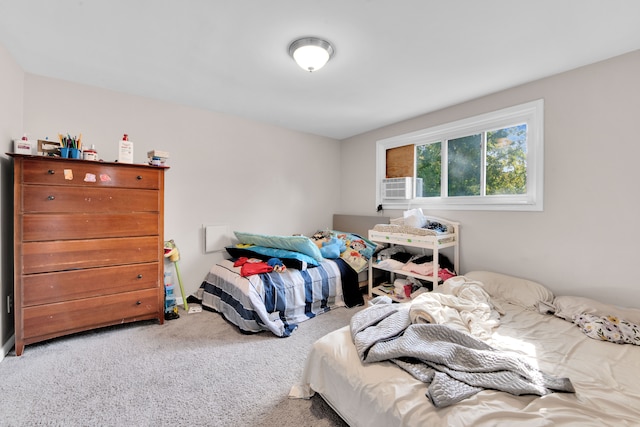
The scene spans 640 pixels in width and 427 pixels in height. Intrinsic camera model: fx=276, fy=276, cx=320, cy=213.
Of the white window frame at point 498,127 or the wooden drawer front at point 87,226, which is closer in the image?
the wooden drawer front at point 87,226

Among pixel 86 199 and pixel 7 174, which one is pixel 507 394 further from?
pixel 7 174

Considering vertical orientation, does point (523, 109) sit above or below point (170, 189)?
above

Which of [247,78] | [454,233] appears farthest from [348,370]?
[247,78]

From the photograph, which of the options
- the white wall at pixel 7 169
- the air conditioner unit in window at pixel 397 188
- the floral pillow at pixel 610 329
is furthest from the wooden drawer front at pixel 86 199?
the floral pillow at pixel 610 329

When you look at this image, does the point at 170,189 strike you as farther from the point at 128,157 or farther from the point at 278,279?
the point at 278,279

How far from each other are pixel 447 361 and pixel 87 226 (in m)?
2.72

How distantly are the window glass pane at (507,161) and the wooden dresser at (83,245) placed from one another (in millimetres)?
3244

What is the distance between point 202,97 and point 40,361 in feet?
8.36

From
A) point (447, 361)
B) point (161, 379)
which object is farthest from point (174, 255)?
point (447, 361)

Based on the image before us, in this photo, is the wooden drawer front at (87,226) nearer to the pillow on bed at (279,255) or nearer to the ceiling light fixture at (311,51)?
A: the pillow on bed at (279,255)

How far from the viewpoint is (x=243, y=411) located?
1.54 metres

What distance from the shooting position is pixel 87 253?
2244 mm

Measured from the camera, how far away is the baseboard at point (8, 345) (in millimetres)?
1988

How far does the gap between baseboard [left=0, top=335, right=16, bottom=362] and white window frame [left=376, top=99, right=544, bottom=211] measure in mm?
3823
